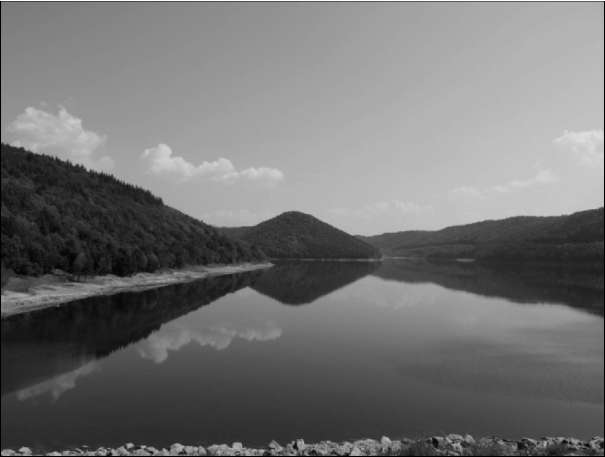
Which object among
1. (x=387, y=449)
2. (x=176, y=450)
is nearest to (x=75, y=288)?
(x=176, y=450)

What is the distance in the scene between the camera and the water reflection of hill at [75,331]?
26.5 meters

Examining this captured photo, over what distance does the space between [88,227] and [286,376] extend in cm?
7934

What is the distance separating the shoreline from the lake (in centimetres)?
405

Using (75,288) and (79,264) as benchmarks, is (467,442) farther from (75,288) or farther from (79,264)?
(79,264)

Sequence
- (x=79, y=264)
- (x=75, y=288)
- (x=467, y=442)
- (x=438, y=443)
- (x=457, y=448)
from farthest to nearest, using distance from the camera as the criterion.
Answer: (x=79, y=264) → (x=75, y=288) → (x=467, y=442) → (x=438, y=443) → (x=457, y=448)

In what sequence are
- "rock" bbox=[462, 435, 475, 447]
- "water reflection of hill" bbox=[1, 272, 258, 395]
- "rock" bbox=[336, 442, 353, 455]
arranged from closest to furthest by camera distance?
"rock" bbox=[336, 442, 353, 455] → "rock" bbox=[462, 435, 475, 447] → "water reflection of hill" bbox=[1, 272, 258, 395]

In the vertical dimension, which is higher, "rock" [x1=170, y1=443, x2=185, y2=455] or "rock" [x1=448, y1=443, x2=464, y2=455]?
"rock" [x1=448, y1=443, x2=464, y2=455]

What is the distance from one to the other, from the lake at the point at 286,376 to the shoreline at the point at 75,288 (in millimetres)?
4052

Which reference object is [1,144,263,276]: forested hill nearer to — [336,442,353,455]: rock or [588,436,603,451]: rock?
[336,442,353,455]: rock

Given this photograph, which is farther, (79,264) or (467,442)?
(79,264)

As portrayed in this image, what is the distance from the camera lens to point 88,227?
89750 millimetres

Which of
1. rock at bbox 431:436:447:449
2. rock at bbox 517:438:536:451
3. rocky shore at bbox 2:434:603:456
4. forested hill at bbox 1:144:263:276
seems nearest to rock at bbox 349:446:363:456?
rocky shore at bbox 2:434:603:456

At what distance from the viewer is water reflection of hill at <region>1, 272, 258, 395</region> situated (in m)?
26.5

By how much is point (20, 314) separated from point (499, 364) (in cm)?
4895
